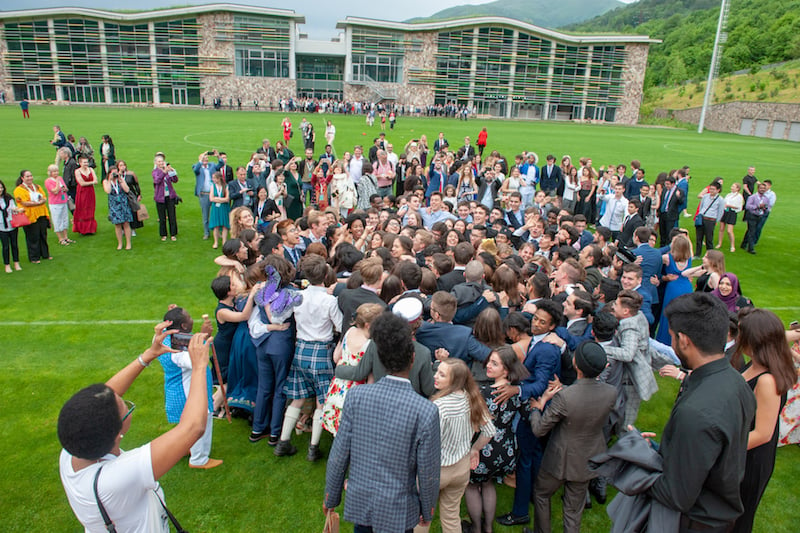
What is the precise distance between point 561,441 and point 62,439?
128 inches

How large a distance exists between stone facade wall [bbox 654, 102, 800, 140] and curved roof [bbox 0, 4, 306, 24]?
178 ft

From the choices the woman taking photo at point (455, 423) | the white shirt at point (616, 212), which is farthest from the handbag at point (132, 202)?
the white shirt at point (616, 212)

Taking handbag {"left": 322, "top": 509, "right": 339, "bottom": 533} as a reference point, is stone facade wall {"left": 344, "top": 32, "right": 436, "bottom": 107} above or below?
above

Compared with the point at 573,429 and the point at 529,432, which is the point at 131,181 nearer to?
the point at 529,432

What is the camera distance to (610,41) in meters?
69.2

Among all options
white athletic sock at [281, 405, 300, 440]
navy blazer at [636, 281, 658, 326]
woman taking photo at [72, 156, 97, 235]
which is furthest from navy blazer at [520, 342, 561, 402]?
woman taking photo at [72, 156, 97, 235]

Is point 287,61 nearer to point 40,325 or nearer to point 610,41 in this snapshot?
point 610,41

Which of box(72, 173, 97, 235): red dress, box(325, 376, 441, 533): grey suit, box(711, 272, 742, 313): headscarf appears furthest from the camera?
box(72, 173, 97, 235): red dress

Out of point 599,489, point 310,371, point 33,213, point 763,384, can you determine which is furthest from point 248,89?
point 763,384

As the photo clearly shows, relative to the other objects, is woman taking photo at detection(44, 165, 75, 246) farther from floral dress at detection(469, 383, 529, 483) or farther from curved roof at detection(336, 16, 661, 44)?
curved roof at detection(336, 16, 661, 44)

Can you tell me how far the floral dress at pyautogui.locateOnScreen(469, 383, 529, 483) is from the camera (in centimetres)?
411

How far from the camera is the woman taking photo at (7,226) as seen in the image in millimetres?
9344

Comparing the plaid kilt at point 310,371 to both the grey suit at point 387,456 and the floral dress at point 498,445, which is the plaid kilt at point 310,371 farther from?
the grey suit at point 387,456

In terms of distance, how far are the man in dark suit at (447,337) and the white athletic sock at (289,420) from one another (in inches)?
63.2
